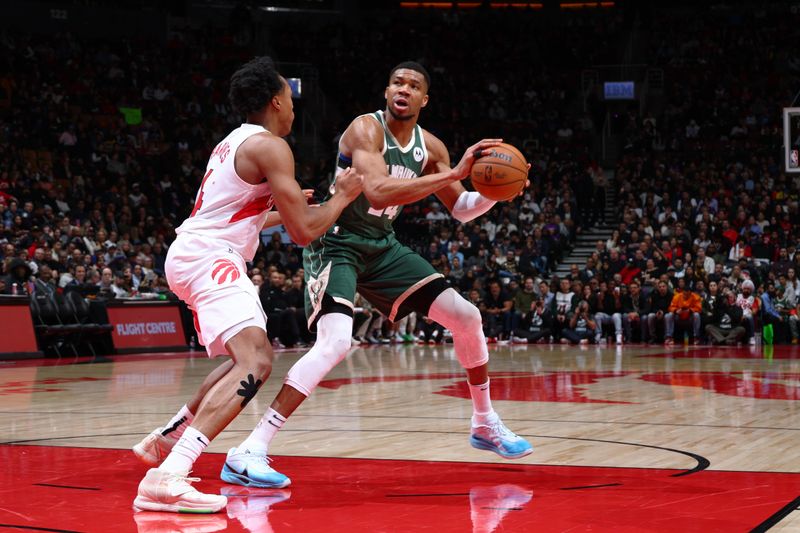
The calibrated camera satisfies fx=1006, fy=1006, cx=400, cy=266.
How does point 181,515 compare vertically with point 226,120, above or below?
below

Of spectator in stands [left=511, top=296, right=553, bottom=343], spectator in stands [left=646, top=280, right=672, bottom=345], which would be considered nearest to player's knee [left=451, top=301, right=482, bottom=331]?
spectator in stands [left=646, top=280, right=672, bottom=345]

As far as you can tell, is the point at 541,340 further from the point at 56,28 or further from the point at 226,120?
the point at 56,28

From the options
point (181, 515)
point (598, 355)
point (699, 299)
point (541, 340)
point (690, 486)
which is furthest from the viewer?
point (541, 340)

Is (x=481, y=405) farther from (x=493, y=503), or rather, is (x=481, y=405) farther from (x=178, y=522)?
(x=178, y=522)

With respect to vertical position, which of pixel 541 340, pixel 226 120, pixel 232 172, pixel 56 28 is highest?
pixel 56 28

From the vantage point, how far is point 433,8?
3266 cm

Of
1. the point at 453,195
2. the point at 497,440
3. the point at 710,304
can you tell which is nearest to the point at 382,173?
the point at 453,195

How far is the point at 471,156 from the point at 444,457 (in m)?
1.58

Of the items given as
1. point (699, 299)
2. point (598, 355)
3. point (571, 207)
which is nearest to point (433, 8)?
point (571, 207)

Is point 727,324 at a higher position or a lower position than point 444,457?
lower

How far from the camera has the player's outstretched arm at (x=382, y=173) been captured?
4.73 m

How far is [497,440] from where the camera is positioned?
5109 millimetres

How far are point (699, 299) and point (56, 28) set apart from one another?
18315 millimetres

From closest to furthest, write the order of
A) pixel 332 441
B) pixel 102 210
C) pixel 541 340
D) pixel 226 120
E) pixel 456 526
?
pixel 456 526 → pixel 332 441 → pixel 541 340 → pixel 102 210 → pixel 226 120
